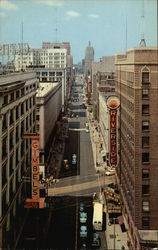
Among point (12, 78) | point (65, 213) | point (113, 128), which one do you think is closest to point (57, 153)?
point (65, 213)

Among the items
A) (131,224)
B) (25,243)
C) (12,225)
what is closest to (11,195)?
(12,225)

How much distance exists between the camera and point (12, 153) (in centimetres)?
3856

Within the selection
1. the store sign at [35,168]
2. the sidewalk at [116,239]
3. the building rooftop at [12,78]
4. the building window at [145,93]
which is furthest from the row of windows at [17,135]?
the building window at [145,93]

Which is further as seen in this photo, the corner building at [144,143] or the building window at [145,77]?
the building window at [145,77]

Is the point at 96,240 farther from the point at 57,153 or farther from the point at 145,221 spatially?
the point at 57,153

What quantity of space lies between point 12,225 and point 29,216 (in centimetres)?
940

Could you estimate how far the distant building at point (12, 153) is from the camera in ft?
112

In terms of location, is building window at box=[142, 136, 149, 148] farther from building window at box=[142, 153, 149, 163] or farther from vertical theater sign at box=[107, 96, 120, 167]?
vertical theater sign at box=[107, 96, 120, 167]

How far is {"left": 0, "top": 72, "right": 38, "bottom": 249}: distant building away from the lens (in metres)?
34.2

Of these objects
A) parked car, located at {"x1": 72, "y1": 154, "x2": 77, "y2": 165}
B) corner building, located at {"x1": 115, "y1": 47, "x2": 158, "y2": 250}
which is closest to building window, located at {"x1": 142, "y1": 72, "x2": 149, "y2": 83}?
corner building, located at {"x1": 115, "y1": 47, "x2": 158, "y2": 250}

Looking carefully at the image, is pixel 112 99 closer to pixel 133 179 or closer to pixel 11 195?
pixel 133 179

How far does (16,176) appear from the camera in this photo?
135 ft

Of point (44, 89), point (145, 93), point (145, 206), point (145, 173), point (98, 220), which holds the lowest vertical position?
point (98, 220)

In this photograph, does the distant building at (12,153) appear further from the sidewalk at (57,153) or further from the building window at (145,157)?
the sidewalk at (57,153)
